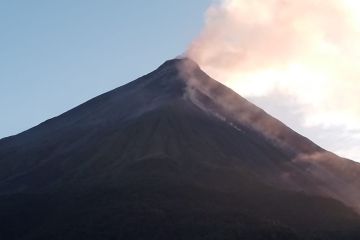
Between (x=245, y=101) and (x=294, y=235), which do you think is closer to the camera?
(x=294, y=235)

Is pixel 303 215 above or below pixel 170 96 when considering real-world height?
below

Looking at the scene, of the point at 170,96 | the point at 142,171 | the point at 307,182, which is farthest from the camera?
the point at 170,96

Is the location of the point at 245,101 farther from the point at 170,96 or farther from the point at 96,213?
the point at 96,213

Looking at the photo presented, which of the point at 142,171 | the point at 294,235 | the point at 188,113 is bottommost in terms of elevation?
the point at 294,235

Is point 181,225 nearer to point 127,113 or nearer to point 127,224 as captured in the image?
point 127,224

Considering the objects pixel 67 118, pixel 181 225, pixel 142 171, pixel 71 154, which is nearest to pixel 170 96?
pixel 67 118

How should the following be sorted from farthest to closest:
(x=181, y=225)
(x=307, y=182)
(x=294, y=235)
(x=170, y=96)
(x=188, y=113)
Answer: (x=170, y=96)
(x=188, y=113)
(x=307, y=182)
(x=181, y=225)
(x=294, y=235)
